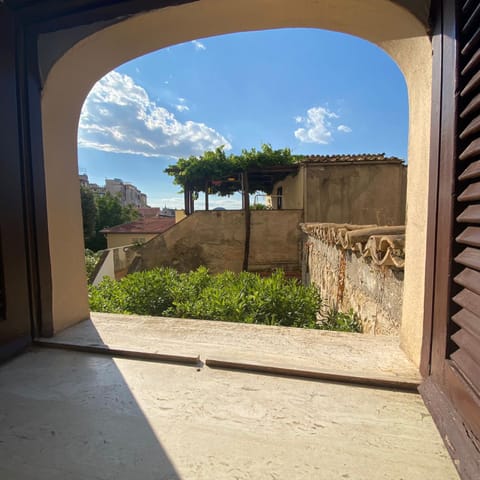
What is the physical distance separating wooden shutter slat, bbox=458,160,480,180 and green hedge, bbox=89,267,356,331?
167 centimetres

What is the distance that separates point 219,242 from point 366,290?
6.77 meters

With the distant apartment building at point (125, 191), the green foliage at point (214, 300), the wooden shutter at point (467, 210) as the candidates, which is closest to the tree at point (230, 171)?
the green foliage at point (214, 300)

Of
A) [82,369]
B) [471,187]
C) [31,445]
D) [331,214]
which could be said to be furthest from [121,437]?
[331,214]

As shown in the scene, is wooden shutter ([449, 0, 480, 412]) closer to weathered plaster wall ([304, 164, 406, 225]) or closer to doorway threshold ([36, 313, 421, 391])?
doorway threshold ([36, 313, 421, 391])

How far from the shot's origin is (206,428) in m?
0.81

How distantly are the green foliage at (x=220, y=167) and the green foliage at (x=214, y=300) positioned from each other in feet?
23.6

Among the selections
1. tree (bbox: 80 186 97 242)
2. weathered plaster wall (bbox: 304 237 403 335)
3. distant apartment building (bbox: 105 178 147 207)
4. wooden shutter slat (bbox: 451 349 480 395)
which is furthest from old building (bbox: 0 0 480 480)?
distant apartment building (bbox: 105 178 147 207)

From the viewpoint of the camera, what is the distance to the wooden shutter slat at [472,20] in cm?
71

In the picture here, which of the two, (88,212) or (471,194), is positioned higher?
(88,212)

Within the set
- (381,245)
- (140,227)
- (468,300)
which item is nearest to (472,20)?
(468,300)

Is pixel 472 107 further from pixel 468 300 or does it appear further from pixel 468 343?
pixel 468 343

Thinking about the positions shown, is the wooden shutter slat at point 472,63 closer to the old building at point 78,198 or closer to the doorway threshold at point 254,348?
the old building at point 78,198

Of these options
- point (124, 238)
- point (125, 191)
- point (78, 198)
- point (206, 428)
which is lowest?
point (124, 238)

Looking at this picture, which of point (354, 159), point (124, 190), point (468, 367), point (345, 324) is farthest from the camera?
point (124, 190)
